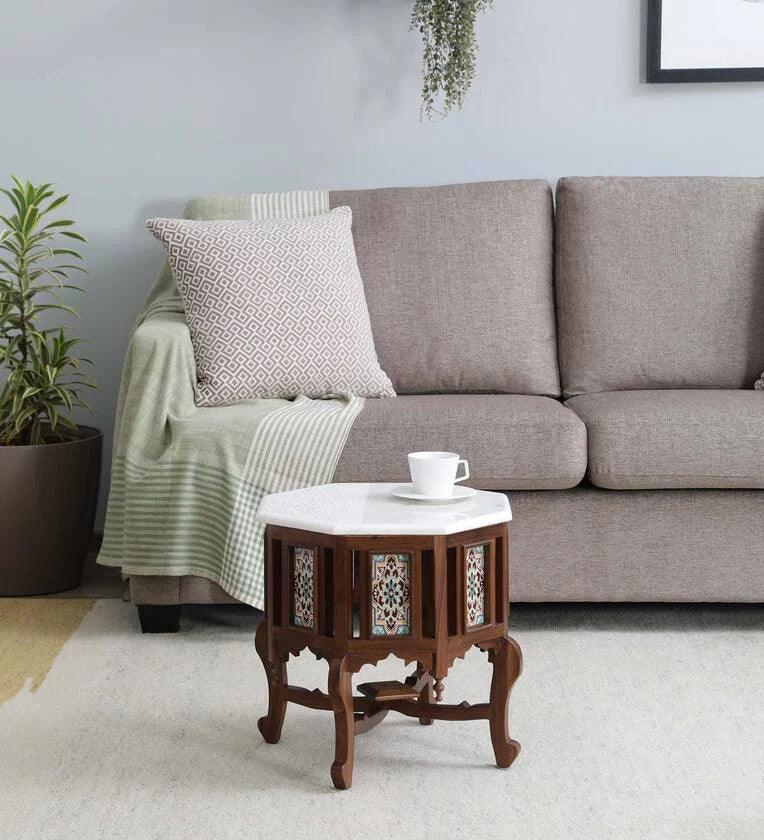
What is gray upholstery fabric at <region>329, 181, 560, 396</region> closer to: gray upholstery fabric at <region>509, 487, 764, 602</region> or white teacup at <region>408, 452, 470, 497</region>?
gray upholstery fabric at <region>509, 487, 764, 602</region>

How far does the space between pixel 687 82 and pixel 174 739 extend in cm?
228

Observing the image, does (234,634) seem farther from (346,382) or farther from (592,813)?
(592,813)

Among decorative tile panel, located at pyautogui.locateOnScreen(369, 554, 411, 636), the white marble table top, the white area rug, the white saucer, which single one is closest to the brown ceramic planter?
the white area rug

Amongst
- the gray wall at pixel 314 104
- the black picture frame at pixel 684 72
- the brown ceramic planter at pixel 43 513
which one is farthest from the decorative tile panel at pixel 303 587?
the black picture frame at pixel 684 72

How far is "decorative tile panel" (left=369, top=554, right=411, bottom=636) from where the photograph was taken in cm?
146

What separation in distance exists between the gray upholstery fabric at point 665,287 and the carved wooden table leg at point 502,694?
4.05 feet

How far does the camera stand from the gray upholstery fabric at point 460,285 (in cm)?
265

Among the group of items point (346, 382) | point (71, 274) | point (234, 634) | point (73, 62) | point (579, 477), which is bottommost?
point (234, 634)

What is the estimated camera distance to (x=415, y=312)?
8.82 feet

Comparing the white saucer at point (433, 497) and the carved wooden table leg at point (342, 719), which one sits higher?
the white saucer at point (433, 497)

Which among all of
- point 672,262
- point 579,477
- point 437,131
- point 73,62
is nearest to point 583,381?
point 672,262

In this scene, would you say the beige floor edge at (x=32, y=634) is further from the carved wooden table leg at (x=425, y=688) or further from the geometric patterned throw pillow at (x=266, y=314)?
the carved wooden table leg at (x=425, y=688)

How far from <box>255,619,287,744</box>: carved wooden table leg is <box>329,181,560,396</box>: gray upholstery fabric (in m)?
1.15

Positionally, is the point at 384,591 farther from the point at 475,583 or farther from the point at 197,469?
the point at 197,469
